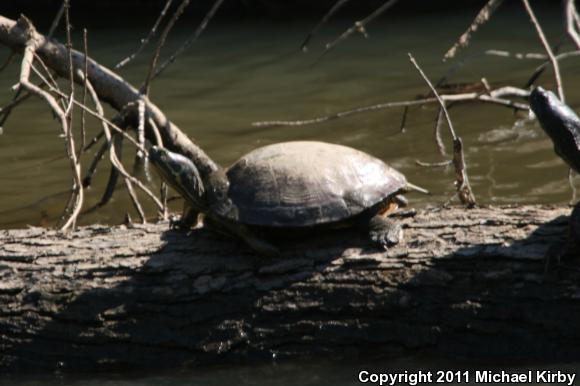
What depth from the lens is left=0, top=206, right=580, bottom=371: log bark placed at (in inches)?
136

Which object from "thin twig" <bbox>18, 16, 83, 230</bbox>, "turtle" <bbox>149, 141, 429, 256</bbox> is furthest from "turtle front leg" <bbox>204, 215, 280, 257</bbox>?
"thin twig" <bbox>18, 16, 83, 230</bbox>

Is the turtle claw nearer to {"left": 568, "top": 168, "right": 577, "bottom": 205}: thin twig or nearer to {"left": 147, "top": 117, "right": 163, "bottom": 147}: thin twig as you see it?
{"left": 568, "top": 168, "right": 577, "bottom": 205}: thin twig

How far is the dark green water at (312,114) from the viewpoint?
6.14 metres

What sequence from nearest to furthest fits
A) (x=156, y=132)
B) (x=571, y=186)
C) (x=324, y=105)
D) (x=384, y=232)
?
(x=384, y=232), (x=571, y=186), (x=156, y=132), (x=324, y=105)

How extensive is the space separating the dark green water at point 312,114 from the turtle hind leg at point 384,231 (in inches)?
17.1

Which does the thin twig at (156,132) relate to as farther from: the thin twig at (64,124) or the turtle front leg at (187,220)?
the turtle front leg at (187,220)

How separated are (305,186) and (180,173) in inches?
18.7

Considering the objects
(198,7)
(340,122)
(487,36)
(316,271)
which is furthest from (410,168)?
(198,7)

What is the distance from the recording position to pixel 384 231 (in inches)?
144

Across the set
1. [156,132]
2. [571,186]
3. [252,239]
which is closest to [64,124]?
[156,132]

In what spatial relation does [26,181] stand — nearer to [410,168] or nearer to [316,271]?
[410,168]

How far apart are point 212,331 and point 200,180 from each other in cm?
58

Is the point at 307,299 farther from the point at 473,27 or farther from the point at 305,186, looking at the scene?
the point at 473,27

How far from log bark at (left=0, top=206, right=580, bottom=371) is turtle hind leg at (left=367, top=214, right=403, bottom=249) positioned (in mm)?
40
